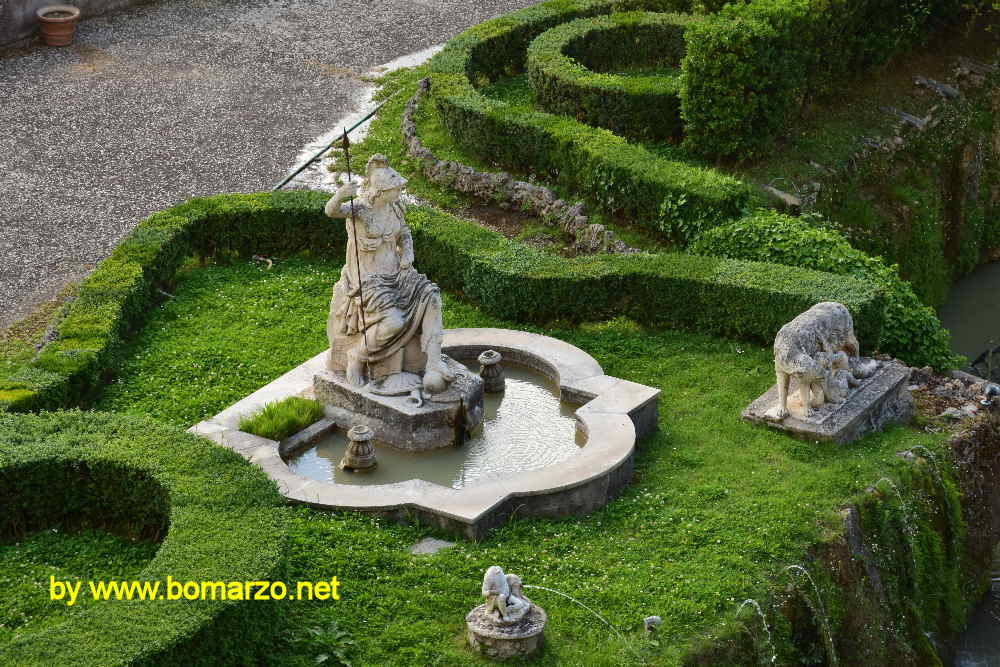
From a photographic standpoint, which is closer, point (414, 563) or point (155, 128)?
point (414, 563)

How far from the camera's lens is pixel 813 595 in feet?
42.9

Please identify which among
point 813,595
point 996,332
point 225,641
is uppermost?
point 225,641

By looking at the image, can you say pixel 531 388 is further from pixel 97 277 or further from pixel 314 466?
pixel 97 277

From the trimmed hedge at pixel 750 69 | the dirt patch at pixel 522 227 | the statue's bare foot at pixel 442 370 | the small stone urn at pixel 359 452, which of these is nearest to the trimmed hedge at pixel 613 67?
the trimmed hedge at pixel 750 69

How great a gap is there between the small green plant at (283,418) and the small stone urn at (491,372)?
6.58 feet

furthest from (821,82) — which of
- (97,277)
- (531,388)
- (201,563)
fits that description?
(201,563)

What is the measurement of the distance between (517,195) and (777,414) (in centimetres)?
763

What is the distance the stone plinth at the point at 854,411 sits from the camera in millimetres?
15133

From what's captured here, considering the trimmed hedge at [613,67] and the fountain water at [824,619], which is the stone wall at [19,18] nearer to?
the trimmed hedge at [613,67]

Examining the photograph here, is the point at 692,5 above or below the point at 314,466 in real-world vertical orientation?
above

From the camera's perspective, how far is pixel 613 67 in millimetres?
26406

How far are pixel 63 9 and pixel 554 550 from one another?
61.8 ft

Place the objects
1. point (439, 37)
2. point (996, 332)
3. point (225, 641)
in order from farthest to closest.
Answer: point (439, 37), point (996, 332), point (225, 641)

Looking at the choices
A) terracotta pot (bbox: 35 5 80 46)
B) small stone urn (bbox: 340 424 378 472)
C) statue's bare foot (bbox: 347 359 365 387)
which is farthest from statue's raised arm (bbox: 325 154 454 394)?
terracotta pot (bbox: 35 5 80 46)
